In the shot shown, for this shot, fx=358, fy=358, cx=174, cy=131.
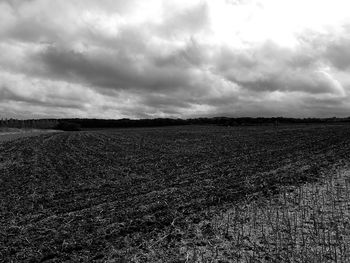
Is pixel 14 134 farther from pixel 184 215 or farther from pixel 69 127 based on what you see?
pixel 184 215

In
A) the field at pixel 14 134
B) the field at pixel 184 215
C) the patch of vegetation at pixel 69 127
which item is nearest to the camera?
the field at pixel 184 215

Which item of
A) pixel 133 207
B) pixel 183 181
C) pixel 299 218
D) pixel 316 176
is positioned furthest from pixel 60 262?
pixel 316 176

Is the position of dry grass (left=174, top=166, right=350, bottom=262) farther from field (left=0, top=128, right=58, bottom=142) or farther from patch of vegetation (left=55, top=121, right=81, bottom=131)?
patch of vegetation (left=55, top=121, right=81, bottom=131)

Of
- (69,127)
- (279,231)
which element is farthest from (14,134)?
(279,231)

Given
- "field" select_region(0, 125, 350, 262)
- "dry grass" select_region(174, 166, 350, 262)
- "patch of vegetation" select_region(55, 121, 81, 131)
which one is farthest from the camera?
"patch of vegetation" select_region(55, 121, 81, 131)

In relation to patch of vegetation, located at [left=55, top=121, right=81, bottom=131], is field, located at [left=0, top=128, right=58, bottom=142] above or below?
below

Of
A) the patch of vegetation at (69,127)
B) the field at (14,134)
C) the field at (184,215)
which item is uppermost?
the patch of vegetation at (69,127)

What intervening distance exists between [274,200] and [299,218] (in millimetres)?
1660

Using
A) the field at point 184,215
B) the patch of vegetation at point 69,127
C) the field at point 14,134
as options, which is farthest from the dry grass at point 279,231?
the patch of vegetation at point 69,127

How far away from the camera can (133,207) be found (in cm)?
1176

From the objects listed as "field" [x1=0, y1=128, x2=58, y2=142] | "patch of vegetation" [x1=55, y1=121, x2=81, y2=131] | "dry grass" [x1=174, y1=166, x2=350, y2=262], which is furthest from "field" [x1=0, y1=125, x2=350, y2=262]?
"patch of vegetation" [x1=55, y1=121, x2=81, y2=131]

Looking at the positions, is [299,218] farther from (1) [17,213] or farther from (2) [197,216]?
(1) [17,213]

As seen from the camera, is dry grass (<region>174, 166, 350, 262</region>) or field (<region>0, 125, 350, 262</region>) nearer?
dry grass (<region>174, 166, 350, 262</region>)

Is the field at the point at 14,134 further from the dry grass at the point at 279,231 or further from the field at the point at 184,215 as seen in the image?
the dry grass at the point at 279,231
